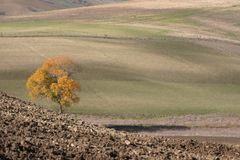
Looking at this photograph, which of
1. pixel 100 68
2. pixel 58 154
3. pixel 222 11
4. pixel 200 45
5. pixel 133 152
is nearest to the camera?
pixel 58 154

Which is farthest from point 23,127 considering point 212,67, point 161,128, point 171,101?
point 212,67

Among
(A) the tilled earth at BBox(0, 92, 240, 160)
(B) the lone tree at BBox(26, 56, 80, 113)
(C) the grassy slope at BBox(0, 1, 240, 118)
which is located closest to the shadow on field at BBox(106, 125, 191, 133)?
(C) the grassy slope at BBox(0, 1, 240, 118)

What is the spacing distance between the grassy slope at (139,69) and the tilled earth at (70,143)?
42930 millimetres

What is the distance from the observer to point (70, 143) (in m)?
19.8

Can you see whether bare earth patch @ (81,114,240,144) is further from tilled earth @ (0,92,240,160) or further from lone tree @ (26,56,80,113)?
tilled earth @ (0,92,240,160)

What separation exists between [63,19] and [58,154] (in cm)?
17561

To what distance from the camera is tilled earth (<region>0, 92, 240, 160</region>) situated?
696 inches

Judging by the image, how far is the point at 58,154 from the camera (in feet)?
58.6

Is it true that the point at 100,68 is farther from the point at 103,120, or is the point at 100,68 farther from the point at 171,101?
the point at 103,120

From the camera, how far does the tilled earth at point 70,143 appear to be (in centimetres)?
1769

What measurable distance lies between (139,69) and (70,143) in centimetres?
7378

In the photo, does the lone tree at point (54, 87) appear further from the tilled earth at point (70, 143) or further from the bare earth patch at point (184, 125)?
the tilled earth at point (70, 143)

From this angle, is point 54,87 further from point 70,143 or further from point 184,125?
point 70,143

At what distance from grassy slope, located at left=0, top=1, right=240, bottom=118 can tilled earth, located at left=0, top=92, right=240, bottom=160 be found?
141ft
